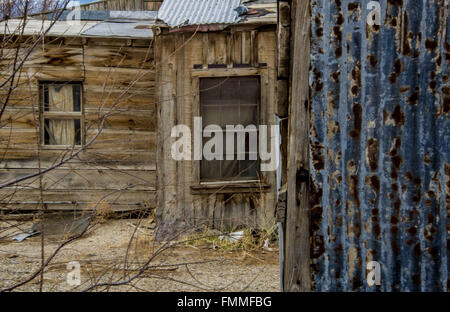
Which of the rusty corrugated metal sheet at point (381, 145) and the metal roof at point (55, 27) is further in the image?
the metal roof at point (55, 27)

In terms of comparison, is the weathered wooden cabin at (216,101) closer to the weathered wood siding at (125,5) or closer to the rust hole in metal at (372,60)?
the weathered wood siding at (125,5)

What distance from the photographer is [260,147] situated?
25.4 feet

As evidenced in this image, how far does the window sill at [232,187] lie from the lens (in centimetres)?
768

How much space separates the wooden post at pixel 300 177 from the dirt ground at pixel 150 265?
272 cm

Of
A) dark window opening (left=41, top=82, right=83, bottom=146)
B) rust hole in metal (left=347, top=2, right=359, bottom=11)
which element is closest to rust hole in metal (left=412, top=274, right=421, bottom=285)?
rust hole in metal (left=347, top=2, right=359, bottom=11)

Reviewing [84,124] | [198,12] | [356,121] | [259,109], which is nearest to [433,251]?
[356,121]

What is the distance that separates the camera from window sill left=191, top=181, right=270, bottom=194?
302 inches

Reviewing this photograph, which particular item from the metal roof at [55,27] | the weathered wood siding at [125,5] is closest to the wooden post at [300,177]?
the metal roof at [55,27]

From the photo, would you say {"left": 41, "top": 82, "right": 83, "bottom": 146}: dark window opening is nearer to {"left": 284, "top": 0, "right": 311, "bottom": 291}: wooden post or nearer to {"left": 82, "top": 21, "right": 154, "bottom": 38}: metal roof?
{"left": 82, "top": 21, "right": 154, "bottom": 38}: metal roof

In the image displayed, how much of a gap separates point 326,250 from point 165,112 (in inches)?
226

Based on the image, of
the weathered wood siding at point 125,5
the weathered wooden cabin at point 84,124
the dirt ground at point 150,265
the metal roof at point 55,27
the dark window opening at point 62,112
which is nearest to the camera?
the dirt ground at point 150,265

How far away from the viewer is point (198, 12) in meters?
8.02

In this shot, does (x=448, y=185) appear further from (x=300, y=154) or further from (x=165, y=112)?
(x=165, y=112)
